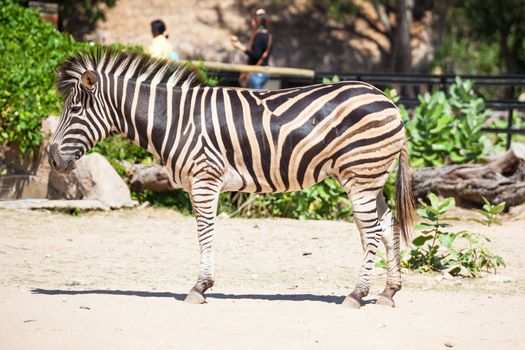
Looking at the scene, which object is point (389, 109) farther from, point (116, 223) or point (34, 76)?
point (34, 76)

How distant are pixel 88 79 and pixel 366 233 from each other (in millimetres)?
2593

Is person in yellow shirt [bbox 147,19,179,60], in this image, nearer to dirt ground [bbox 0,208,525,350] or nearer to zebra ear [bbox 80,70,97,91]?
dirt ground [bbox 0,208,525,350]

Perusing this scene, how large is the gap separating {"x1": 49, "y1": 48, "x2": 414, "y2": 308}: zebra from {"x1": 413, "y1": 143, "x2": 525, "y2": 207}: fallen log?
443 cm

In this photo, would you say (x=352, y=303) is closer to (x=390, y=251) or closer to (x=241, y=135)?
(x=390, y=251)

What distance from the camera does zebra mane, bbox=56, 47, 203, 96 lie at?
7719 millimetres

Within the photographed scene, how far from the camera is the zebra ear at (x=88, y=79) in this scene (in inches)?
298

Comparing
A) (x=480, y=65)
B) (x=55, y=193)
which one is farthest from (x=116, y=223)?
(x=480, y=65)

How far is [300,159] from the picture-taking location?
7.47 meters

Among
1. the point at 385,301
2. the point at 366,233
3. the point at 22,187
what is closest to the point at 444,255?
the point at 385,301

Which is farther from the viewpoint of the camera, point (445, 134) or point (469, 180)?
point (445, 134)

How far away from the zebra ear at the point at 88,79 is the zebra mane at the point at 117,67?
0.11 metres

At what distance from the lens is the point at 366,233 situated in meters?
7.44

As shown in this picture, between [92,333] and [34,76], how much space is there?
21.8 ft

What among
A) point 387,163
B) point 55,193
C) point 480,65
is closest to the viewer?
point 387,163
